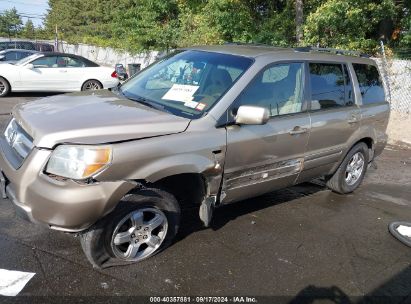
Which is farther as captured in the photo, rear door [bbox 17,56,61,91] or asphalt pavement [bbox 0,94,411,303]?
rear door [bbox 17,56,61,91]

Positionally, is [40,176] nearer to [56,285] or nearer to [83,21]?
[56,285]

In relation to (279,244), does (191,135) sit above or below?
above

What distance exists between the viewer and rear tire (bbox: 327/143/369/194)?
18.4 feet

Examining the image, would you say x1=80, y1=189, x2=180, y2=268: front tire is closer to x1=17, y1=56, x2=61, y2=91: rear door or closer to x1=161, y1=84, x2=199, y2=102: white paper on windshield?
x1=161, y1=84, x2=199, y2=102: white paper on windshield

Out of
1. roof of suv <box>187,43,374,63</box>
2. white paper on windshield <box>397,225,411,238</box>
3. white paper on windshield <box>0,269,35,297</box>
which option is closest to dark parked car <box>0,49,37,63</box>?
roof of suv <box>187,43,374,63</box>

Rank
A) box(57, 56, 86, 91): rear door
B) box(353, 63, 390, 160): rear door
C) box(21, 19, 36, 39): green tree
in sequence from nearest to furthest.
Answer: box(353, 63, 390, 160): rear door, box(57, 56, 86, 91): rear door, box(21, 19, 36, 39): green tree

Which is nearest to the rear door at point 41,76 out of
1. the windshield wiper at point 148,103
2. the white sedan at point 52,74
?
the white sedan at point 52,74

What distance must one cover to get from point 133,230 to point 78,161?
810 mm

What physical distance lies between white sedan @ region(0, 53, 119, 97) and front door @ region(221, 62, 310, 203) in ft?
31.6

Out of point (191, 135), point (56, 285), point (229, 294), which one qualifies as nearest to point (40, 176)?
point (56, 285)

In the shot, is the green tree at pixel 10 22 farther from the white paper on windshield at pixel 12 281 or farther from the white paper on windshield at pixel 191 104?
the white paper on windshield at pixel 12 281

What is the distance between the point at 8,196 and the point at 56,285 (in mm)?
837

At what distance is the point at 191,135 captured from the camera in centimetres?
355

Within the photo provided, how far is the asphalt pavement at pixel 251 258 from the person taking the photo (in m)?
3.42
